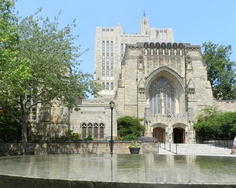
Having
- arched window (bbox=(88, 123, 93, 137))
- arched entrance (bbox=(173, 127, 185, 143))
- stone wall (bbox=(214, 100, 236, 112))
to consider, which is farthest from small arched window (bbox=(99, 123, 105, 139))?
stone wall (bbox=(214, 100, 236, 112))

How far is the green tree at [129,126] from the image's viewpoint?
114 ft

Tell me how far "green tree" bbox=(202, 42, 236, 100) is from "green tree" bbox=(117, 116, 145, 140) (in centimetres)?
1982

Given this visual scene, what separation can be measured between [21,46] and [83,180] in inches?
658

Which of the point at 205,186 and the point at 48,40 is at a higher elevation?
the point at 48,40

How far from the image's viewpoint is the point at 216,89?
48250 mm

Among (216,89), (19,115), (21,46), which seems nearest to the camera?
(21,46)

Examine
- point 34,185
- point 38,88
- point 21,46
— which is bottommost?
point 34,185

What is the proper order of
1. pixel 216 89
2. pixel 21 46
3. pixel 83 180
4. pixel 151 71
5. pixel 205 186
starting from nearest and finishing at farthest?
pixel 205 186 → pixel 83 180 → pixel 21 46 → pixel 151 71 → pixel 216 89

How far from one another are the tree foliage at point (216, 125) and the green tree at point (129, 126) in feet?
26.1

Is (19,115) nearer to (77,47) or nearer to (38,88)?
(38,88)

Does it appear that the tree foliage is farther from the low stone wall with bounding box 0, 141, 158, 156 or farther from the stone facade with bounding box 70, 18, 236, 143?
the low stone wall with bounding box 0, 141, 158, 156

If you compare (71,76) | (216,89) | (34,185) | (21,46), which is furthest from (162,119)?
(34,185)

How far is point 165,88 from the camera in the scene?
4238 centimetres

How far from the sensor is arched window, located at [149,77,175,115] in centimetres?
4141
